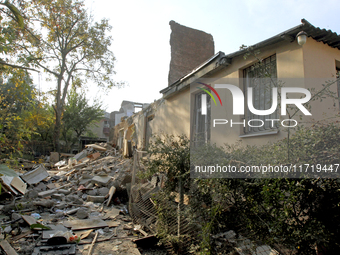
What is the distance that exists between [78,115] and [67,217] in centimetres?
1877

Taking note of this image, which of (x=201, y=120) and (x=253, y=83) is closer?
(x=253, y=83)

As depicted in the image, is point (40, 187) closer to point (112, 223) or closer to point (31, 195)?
point (31, 195)

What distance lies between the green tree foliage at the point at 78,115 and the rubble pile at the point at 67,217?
13385 millimetres

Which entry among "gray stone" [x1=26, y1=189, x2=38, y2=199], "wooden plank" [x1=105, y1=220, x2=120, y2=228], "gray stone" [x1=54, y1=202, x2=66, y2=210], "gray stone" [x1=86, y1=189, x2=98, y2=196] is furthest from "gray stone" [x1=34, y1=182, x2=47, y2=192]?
"wooden plank" [x1=105, y1=220, x2=120, y2=228]

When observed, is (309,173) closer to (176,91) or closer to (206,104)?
(206,104)

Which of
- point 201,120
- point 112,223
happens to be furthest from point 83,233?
point 201,120

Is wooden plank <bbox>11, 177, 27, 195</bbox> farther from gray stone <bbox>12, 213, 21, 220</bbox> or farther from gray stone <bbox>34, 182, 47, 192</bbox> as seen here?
gray stone <bbox>12, 213, 21, 220</bbox>

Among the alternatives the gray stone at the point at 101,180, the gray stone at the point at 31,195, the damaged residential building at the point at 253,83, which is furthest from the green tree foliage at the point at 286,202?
the gray stone at the point at 31,195

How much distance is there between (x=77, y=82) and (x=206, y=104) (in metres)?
17.2

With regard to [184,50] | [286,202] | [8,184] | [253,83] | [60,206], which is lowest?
[60,206]

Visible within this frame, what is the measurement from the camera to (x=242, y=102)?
5.79 metres

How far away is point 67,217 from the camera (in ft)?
20.8

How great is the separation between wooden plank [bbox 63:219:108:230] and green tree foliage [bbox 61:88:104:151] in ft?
60.3

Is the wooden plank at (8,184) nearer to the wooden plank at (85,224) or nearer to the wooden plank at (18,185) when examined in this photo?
the wooden plank at (18,185)
